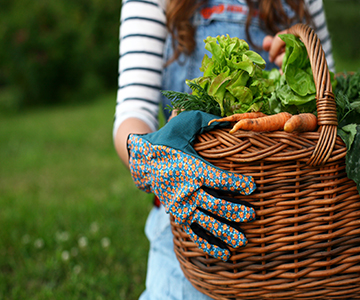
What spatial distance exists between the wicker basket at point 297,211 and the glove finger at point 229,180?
28 millimetres

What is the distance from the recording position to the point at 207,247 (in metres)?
1.00

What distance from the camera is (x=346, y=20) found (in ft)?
29.7

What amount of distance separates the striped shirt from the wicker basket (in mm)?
672

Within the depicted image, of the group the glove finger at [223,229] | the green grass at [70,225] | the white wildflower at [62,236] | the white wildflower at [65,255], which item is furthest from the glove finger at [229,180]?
the white wildflower at [62,236]

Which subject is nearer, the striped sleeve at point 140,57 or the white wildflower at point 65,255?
the striped sleeve at point 140,57

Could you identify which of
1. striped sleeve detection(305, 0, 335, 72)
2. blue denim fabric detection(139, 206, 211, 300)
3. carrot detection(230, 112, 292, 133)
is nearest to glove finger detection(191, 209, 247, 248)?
carrot detection(230, 112, 292, 133)

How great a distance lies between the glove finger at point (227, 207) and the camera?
3.09 ft

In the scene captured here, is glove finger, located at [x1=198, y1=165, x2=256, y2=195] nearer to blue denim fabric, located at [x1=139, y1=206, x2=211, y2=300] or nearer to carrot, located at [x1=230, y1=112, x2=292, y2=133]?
carrot, located at [x1=230, y1=112, x2=292, y2=133]

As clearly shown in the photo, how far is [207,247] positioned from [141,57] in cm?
96

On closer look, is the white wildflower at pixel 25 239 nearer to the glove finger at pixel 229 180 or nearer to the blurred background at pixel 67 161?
the blurred background at pixel 67 161

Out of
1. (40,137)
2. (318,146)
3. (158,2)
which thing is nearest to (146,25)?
(158,2)

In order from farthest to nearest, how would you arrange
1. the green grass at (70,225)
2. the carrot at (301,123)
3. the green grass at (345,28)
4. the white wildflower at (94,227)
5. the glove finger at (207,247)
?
the green grass at (345,28)
the white wildflower at (94,227)
the green grass at (70,225)
the glove finger at (207,247)
the carrot at (301,123)

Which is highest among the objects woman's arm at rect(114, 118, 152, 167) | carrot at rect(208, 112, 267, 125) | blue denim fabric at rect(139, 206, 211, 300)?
woman's arm at rect(114, 118, 152, 167)

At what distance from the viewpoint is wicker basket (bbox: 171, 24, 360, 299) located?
924mm
